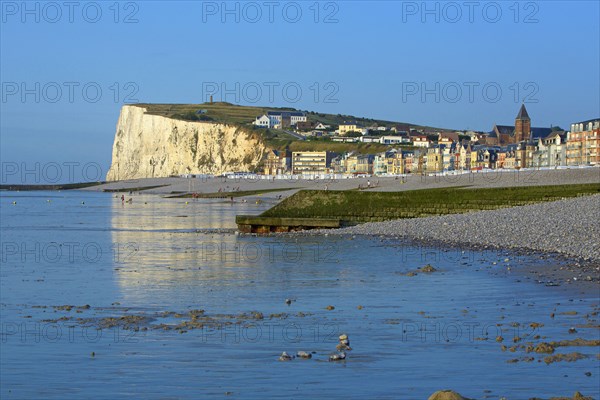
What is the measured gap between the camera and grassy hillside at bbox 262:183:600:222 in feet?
139

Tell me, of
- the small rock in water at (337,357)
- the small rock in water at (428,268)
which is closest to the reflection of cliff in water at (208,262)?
the small rock in water at (428,268)

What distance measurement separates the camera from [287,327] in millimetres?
15133

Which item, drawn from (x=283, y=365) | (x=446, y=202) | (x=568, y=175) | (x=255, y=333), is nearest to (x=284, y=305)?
(x=255, y=333)

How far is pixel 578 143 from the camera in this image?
458 ft

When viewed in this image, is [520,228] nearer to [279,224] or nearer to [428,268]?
[428,268]

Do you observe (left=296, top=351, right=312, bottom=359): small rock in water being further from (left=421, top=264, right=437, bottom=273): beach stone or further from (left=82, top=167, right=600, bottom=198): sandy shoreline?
(left=82, top=167, right=600, bottom=198): sandy shoreline

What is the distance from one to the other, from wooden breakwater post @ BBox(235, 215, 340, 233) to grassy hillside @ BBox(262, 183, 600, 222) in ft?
5.77

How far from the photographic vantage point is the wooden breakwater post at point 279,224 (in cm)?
4006

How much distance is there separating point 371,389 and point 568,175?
56767mm

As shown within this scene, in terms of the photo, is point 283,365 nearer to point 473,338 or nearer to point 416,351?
point 416,351

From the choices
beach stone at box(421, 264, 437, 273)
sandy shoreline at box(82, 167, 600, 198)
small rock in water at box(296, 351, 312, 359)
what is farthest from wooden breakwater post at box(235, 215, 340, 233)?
small rock in water at box(296, 351, 312, 359)

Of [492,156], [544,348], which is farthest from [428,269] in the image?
[492,156]

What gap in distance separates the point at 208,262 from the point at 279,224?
44.6 ft

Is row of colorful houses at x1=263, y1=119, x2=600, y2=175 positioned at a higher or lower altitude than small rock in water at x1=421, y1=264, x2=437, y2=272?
higher
